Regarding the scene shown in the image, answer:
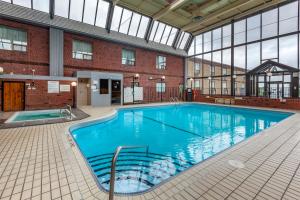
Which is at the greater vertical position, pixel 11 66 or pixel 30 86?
pixel 11 66

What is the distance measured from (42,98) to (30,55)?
8.26 feet

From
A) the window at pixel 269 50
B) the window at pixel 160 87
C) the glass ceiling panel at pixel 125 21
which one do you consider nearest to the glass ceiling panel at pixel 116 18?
the glass ceiling panel at pixel 125 21

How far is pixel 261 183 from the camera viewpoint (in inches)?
74.2

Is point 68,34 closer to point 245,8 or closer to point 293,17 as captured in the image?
point 245,8

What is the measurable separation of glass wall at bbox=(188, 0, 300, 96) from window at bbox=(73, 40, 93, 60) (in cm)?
1011

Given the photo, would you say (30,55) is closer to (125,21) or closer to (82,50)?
(82,50)

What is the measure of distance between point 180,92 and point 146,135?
1168 cm

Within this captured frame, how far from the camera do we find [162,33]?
1339 centimetres

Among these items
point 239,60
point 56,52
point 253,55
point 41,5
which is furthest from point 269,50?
point 41,5

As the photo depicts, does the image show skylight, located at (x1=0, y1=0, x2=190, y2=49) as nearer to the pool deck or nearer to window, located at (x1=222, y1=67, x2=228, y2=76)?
window, located at (x1=222, y1=67, x2=228, y2=76)

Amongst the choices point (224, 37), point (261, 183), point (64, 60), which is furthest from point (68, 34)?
point (224, 37)

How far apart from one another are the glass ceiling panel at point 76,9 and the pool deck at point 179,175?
896 cm

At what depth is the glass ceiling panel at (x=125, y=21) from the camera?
35.2ft

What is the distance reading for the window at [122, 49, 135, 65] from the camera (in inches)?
477
